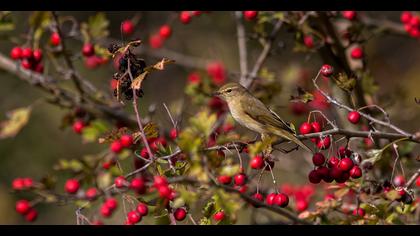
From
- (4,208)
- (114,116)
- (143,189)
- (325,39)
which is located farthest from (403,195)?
(4,208)

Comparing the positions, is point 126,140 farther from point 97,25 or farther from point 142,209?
point 97,25

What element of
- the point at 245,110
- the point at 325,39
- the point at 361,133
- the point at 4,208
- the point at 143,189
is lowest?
the point at 4,208

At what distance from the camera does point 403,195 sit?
3.50 meters

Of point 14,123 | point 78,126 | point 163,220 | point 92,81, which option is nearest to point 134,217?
point 163,220

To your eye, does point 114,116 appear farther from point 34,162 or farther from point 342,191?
point 34,162

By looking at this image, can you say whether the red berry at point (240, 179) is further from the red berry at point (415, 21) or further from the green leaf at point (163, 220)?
the red berry at point (415, 21)

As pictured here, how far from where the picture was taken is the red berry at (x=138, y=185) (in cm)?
281

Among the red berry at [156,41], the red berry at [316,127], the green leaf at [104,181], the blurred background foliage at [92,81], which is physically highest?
the green leaf at [104,181]

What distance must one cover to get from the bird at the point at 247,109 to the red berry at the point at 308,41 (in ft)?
2.17

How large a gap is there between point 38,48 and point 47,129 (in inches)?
238

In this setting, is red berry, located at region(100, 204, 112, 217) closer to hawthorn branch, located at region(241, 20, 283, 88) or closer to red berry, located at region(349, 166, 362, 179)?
red berry, located at region(349, 166, 362, 179)

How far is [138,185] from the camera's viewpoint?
2.82 meters

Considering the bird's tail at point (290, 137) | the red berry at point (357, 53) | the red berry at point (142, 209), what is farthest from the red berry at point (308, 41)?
the red berry at point (142, 209)
